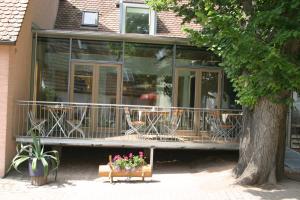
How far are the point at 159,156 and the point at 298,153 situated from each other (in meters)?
5.18

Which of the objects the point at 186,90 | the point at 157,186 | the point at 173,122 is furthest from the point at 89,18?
the point at 157,186

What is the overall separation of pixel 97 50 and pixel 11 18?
391 cm

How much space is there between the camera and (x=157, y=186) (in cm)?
1150

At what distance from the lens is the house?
13945 mm

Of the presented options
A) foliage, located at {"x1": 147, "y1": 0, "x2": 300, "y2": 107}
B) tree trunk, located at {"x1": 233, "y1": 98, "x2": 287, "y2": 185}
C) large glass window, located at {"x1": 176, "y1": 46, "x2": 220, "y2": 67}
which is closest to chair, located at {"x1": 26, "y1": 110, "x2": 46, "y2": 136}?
foliage, located at {"x1": 147, "y1": 0, "x2": 300, "y2": 107}

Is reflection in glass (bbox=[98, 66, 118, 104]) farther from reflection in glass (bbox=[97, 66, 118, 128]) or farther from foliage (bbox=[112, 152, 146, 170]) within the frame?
foliage (bbox=[112, 152, 146, 170])

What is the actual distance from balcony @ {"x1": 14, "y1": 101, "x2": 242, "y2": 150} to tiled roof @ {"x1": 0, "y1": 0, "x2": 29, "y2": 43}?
7.51ft

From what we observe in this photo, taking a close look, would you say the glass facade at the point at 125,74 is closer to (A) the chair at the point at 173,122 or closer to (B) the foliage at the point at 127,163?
(A) the chair at the point at 173,122

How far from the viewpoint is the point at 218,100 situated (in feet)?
53.8

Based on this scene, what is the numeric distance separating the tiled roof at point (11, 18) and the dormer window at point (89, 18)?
6.03 meters

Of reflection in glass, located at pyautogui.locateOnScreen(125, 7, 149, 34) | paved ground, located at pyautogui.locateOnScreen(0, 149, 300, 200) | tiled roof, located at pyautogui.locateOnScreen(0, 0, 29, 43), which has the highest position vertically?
reflection in glass, located at pyautogui.locateOnScreen(125, 7, 149, 34)

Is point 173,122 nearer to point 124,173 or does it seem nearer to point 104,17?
point 124,173

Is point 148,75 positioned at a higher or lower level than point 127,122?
higher

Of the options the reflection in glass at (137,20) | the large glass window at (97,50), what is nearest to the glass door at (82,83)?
the large glass window at (97,50)
